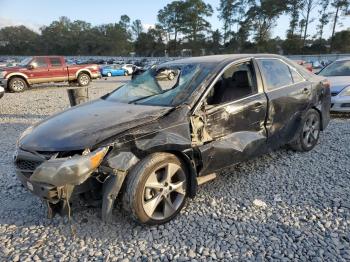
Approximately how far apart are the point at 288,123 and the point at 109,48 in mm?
97656

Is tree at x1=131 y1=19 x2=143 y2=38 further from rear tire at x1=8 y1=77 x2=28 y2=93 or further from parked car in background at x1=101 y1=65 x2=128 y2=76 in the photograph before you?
rear tire at x1=8 y1=77 x2=28 y2=93

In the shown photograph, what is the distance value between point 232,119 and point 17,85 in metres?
14.8

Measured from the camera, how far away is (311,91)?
5.05 m

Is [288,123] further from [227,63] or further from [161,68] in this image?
[161,68]

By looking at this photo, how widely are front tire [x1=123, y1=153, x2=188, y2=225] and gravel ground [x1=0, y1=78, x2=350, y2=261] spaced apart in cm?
15

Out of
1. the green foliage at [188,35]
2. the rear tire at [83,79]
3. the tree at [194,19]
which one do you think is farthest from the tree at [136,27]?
the rear tire at [83,79]

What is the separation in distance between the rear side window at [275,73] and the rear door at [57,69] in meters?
14.4

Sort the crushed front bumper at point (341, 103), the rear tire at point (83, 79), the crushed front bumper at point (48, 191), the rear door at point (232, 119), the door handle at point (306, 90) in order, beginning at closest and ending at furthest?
1. the crushed front bumper at point (48, 191)
2. the rear door at point (232, 119)
3. the door handle at point (306, 90)
4. the crushed front bumper at point (341, 103)
5. the rear tire at point (83, 79)

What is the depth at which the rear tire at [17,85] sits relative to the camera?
15508 mm

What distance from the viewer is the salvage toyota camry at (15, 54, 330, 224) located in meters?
2.87

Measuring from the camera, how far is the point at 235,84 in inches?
168

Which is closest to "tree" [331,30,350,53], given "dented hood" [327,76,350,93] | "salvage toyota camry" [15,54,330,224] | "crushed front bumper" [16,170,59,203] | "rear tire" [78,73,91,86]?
"rear tire" [78,73,91,86]

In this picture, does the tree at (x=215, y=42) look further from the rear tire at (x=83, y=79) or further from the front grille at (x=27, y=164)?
the front grille at (x=27, y=164)

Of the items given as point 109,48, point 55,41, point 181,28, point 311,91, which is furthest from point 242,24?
point 311,91
